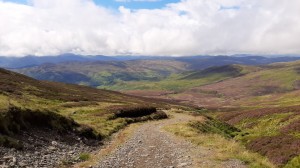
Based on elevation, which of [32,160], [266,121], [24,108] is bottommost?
[266,121]

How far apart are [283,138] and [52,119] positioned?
2334 centimetres

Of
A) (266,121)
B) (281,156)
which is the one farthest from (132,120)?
(281,156)

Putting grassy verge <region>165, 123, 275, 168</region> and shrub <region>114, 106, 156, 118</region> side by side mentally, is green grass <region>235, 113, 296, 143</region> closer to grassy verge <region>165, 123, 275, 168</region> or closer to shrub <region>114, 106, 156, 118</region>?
grassy verge <region>165, 123, 275, 168</region>

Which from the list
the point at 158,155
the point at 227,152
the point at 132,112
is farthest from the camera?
the point at 132,112

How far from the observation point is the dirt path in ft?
76.3

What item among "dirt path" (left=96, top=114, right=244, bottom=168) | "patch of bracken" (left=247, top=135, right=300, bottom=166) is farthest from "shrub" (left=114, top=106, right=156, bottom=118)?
"patch of bracken" (left=247, top=135, right=300, bottom=166)

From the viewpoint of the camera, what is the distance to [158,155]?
26.8 m

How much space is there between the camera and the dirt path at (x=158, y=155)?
23.2 m

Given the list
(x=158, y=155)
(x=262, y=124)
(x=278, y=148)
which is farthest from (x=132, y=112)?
(x=278, y=148)

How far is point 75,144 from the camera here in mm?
29391

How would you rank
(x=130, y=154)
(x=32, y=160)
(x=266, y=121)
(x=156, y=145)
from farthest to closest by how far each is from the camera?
(x=266, y=121), (x=156, y=145), (x=130, y=154), (x=32, y=160)

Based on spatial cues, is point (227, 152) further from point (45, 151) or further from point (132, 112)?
point (132, 112)

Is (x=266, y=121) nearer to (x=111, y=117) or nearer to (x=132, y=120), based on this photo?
(x=132, y=120)

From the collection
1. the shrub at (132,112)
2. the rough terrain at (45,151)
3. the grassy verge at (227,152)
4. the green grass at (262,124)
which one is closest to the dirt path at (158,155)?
the grassy verge at (227,152)
